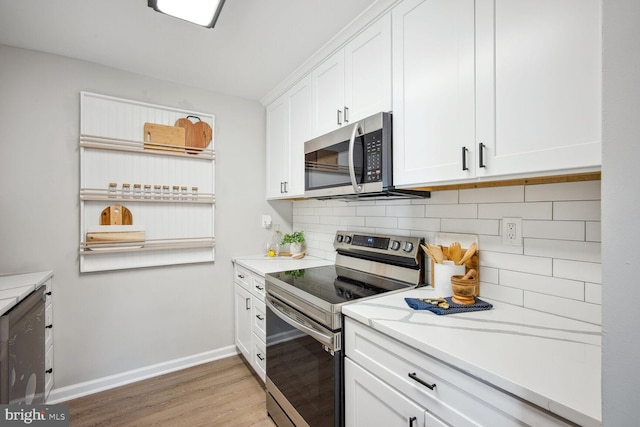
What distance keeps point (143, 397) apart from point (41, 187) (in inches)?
64.5

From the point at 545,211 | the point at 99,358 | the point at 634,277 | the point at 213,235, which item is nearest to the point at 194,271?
the point at 213,235

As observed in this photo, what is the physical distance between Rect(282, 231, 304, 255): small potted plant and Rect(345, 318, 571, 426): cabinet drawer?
152cm

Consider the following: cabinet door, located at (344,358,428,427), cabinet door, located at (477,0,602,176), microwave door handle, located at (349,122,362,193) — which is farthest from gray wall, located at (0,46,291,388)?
cabinet door, located at (477,0,602,176)

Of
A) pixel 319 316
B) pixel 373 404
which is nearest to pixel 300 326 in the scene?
pixel 319 316

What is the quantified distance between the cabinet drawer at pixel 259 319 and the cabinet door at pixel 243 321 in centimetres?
11

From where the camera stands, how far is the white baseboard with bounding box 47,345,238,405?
2045mm

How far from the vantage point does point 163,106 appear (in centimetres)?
240

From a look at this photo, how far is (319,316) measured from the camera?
4.50 feet

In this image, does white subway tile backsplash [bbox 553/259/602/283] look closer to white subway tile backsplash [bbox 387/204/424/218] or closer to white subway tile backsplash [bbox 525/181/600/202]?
white subway tile backsplash [bbox 525/181/600/202]

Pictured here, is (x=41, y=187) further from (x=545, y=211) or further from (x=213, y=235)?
(x=545, y=211)

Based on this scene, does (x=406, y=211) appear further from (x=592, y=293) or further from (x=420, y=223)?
(x=592, y=293)

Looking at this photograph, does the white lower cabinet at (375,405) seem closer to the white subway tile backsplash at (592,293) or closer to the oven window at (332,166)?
the white subway tile backsplash at (592,293)

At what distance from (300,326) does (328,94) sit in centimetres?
146

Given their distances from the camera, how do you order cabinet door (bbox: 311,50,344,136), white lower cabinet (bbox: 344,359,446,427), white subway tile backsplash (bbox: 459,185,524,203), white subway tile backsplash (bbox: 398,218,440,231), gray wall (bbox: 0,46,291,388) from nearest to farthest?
1. white lower cabinet (bbox: 344,359,446,427)
2. white subway tile backsplash (bbox: 459,185,524,203)
3. white subway tile backsplash (bbox: 398,218,440,231)
4. cabinet door (bbox: 311,50,344,136)
5. gray wall (bbox: 0,46,291,388)
